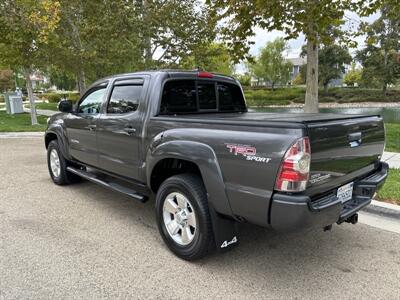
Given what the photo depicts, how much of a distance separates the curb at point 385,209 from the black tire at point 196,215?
2518mm

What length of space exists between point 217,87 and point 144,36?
969 centimetres

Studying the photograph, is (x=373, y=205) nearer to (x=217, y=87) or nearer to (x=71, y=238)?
(x=217, y=87)

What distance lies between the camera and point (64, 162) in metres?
5.95

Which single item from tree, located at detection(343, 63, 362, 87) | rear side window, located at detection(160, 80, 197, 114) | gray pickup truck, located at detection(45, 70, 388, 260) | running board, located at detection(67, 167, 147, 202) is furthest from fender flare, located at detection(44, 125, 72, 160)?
tree, located at detection(343, 63, 362, 87)

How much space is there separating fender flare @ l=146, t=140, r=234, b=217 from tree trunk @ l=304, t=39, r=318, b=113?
7.84 meters

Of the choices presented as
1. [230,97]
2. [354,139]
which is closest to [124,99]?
[230,97]

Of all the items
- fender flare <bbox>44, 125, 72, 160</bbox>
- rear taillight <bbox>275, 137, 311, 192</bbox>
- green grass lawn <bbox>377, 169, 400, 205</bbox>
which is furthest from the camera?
fender flare <bbox>44, 125, 72, 160</bbox>

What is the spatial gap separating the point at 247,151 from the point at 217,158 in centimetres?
33

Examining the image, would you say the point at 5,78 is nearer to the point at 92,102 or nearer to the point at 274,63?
the point at 274,63

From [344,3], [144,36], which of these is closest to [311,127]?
[344,3]

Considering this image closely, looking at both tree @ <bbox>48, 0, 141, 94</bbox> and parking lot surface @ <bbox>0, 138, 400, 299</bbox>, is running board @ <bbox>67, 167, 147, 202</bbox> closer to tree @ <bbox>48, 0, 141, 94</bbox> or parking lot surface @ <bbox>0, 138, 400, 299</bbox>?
parking lot surface @ <bbox>0, 138, 400, 299</bbox>

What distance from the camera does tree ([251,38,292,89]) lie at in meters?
54.8

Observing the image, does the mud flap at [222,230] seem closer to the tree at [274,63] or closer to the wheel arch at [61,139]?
the wheel arch at [61,139]

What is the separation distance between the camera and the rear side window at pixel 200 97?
163 inches
